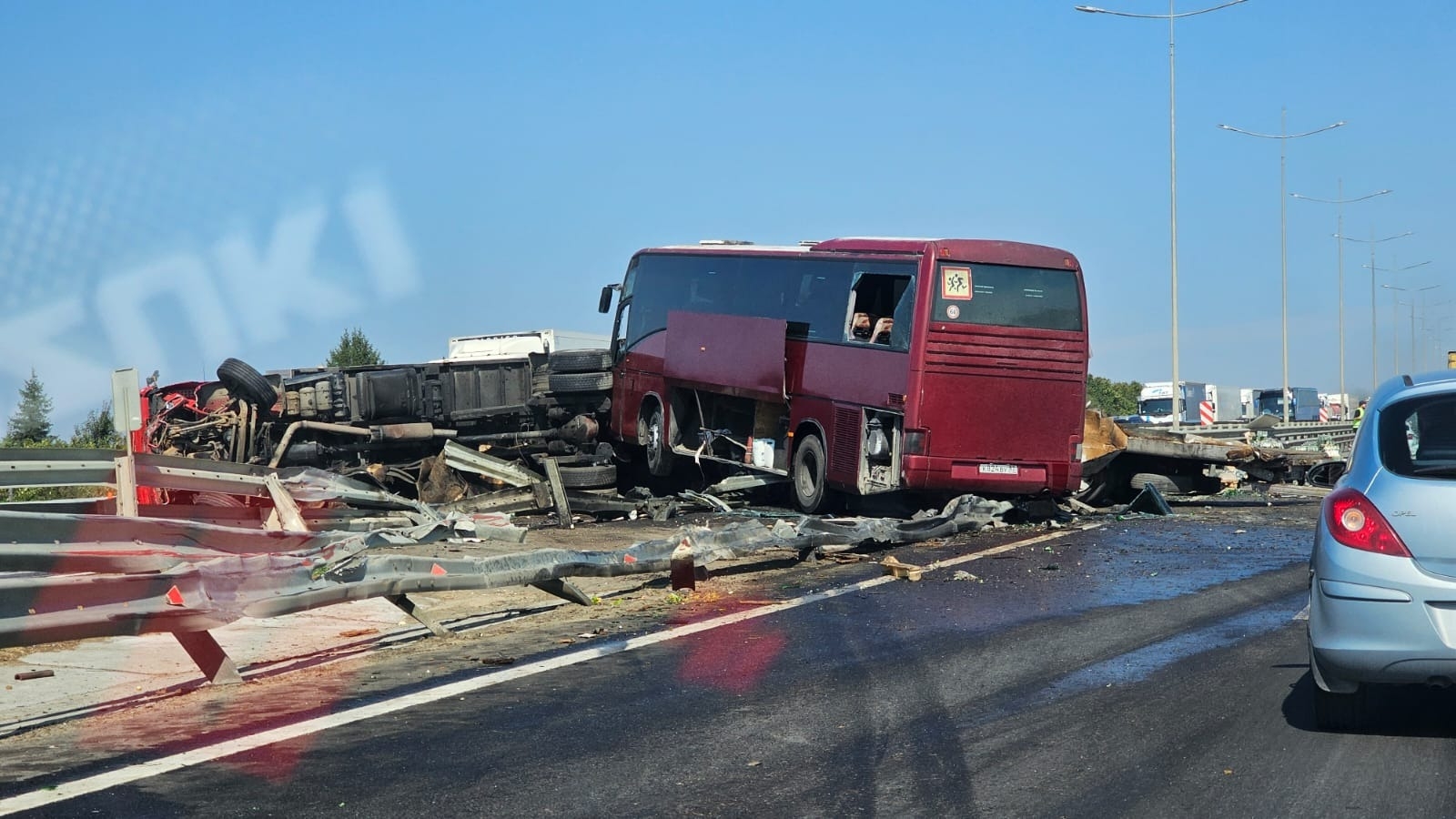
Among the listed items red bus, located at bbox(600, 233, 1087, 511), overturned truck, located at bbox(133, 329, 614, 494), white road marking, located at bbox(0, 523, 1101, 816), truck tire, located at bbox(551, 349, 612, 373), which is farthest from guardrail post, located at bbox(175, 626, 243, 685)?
truck tire, located at bbox(551, 349, 612, 373)

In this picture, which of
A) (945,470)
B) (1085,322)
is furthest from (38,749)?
(1085,322)

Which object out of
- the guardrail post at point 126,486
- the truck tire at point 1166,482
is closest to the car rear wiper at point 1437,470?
the guardrail post at point 126,486

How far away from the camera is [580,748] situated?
240 inches

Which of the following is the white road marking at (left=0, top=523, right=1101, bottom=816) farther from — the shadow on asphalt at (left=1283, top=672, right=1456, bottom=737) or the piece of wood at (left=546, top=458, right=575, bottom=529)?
the piece of wood at (left=546, top=458, right=575, bottom=529)

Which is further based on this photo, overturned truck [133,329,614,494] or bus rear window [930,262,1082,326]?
overturned truck [133,329,614,494]

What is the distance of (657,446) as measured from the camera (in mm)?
22328

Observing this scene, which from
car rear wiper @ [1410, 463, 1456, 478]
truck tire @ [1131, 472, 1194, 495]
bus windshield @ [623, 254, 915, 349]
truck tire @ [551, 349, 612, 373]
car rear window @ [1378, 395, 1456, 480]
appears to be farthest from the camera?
truck tire @ [551, 349, 612, 373]

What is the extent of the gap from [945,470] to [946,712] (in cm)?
1084

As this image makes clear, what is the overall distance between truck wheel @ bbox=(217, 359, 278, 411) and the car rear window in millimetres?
16362

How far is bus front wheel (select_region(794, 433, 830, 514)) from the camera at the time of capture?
1916cm

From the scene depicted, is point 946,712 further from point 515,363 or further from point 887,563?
point 515,363

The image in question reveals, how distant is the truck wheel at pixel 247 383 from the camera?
65.3ft

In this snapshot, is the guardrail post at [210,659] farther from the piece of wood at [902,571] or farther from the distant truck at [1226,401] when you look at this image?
the distant truck at [1226,401]

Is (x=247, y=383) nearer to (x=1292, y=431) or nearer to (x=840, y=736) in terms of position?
(x=840, y=736)
